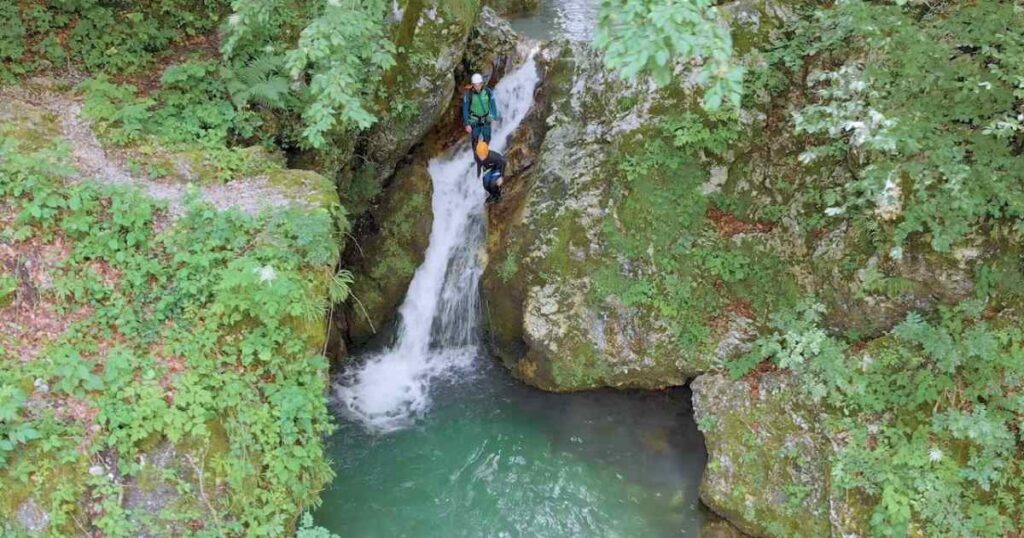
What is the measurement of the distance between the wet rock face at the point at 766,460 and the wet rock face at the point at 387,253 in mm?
5350

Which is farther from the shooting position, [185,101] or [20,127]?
[185,101]

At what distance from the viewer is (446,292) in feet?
36.2

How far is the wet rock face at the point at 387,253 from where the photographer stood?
35.6 ft

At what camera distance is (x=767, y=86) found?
8977 millimetres

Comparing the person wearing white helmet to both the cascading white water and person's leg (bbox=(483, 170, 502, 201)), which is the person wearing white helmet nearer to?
person's leg (bbox=(483, 170, 502, 201))

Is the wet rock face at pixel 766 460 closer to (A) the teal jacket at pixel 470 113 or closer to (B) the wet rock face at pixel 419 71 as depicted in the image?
(A) the teal jacket at pixel 470 113

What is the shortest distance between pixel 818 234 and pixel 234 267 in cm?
712

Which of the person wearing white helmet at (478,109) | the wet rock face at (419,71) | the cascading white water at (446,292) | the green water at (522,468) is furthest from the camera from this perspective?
the cascading white water at (446,292)

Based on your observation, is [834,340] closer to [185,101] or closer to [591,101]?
[591,101]

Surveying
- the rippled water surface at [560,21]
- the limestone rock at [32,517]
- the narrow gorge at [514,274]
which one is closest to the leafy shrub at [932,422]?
the narrow gorge at [514,274]

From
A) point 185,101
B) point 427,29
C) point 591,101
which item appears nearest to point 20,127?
point 185,101

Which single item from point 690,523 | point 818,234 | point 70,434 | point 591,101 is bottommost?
point 690,523

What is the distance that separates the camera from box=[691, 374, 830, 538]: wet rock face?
7426mm

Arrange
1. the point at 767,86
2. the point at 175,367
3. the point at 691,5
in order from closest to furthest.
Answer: the point at 691,5
the point at 175,367
the point at 767,86
